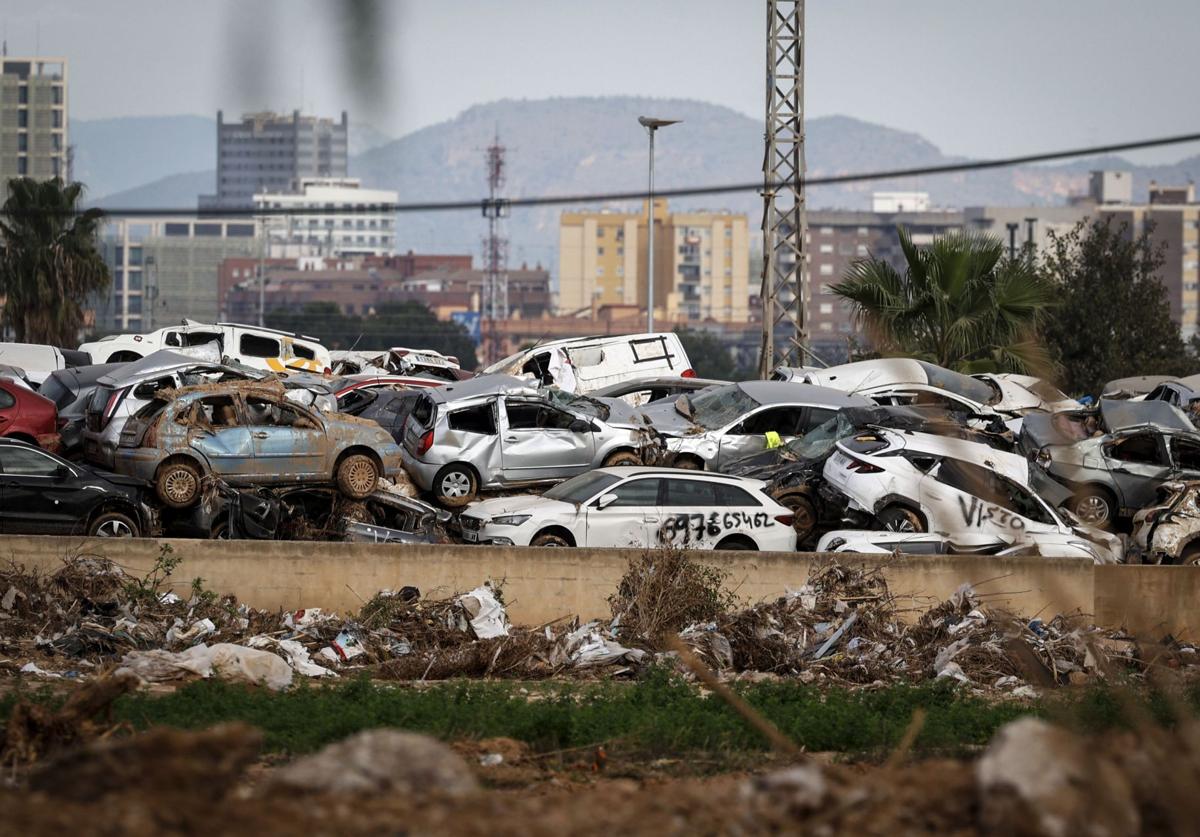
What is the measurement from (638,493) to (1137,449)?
742cm

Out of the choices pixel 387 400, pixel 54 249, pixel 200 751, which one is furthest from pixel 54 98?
pixel 200 751

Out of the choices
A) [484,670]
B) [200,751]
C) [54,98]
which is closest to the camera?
[200,751]

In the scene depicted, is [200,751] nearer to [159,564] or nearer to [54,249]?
[159,564]

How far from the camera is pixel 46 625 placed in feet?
54.4

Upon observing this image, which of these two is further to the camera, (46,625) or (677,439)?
(677,439)

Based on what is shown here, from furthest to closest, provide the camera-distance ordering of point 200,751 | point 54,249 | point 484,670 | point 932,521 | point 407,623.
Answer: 1. point 54,249
2. point 932,521
3. point 407,623
4. point 484,670
5. point 200,751

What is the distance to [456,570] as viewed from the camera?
1770 cm

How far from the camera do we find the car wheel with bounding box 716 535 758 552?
62.2ft

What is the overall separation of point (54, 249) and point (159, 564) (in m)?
33.9

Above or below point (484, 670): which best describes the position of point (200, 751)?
above

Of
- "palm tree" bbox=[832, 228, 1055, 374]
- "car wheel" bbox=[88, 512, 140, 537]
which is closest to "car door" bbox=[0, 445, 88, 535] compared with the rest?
"car wheel" bbox=[88, 512, 140, 537]

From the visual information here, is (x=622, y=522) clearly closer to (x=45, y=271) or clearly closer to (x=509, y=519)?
(x=509, y=519)

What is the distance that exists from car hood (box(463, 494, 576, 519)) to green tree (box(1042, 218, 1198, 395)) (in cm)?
3643

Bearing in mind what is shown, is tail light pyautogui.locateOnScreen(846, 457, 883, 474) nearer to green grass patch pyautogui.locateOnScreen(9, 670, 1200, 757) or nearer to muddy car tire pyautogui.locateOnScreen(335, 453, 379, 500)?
green grass patch pyautogui.locateOnScreen(9, 670, 1200, 757)
